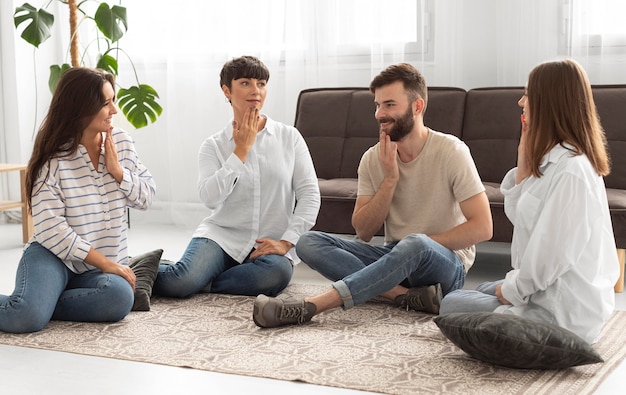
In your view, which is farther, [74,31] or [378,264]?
[74,31]

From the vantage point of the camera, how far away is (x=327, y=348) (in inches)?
109

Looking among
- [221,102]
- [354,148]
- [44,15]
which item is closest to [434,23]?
[354,148]

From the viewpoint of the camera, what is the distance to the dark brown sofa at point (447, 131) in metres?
4.01

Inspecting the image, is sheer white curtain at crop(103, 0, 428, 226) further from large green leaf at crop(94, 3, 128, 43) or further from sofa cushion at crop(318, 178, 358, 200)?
sofa cushion at crop(318, 178, 358, 200)

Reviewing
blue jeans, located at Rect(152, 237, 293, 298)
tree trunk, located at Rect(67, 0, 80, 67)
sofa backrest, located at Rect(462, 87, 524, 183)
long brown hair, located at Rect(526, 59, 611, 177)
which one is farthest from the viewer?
tree trunk, located at Rect(67, 0, 80, 67)

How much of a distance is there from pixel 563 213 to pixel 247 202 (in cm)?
147

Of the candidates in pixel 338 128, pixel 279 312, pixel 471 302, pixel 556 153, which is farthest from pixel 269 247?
pixel 556 153

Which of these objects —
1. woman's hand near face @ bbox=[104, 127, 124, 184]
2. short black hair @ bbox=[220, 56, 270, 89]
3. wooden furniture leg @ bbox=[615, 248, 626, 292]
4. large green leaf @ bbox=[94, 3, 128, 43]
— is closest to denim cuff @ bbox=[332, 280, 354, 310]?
woman's hand near face @ bbox=[104, 127, 124, 184]

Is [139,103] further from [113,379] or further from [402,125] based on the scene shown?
[113,379]

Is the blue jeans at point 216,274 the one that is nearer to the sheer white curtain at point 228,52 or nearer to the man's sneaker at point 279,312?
the man's sneaker at point 279,312

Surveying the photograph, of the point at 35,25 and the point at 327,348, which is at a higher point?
the point at 35,25

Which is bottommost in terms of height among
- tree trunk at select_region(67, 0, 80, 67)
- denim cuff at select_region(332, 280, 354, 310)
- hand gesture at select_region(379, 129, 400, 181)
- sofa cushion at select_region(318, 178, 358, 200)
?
denim cuff at select_region(332, 280, 354, 310)

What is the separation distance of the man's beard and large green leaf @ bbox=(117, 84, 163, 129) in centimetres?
238

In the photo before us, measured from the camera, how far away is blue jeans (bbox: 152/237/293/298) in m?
3.45
